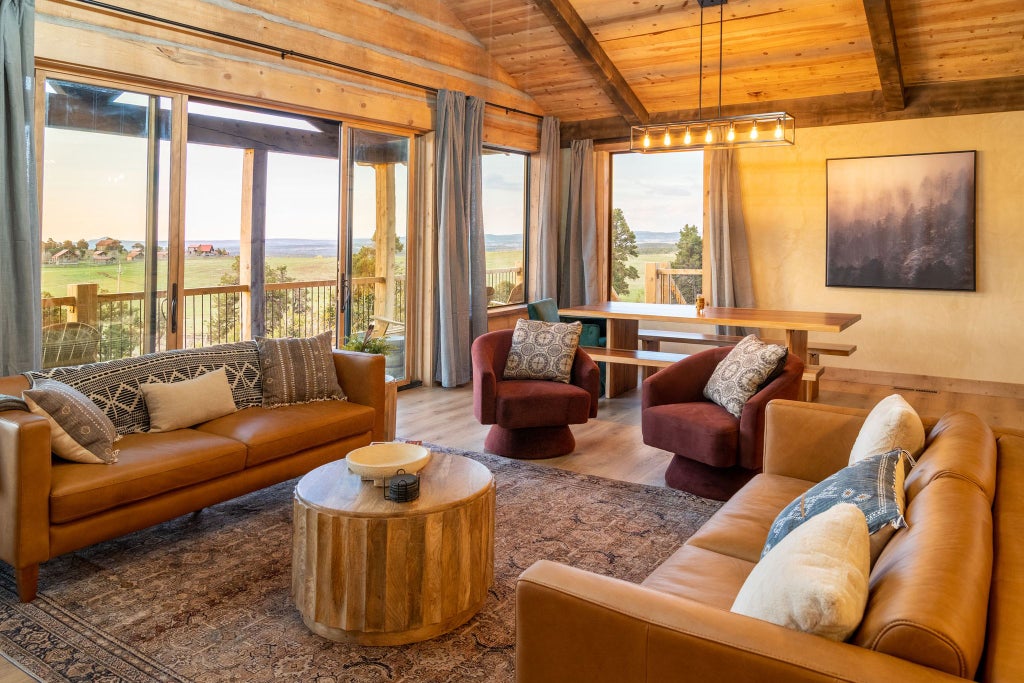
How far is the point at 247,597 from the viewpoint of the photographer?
2.81 metres

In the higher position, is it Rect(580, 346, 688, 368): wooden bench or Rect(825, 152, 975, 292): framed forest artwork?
Rect(825, 152, 975, 292): framed forest artwork

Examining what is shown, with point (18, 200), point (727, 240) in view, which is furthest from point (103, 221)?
point (727, 240)

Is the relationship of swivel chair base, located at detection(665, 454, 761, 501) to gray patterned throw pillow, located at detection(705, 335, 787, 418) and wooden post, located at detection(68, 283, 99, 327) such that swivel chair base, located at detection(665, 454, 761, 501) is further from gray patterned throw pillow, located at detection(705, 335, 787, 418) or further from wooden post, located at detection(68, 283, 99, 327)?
wooden post, located at detection(68, 283, 99, 327)

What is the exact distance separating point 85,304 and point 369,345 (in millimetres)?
1855

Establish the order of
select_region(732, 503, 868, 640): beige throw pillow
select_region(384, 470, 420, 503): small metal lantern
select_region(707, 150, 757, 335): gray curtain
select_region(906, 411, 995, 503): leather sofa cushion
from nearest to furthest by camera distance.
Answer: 1. select_region(732, 503, 868, 640): beige throw pillow
2. select_region(906, 411, 995, 503): leather sofa cushion
3. select_region(384, 470, 420, 503): small metal lantern
4. select_region(707, 150, 757, 335): gray curtain

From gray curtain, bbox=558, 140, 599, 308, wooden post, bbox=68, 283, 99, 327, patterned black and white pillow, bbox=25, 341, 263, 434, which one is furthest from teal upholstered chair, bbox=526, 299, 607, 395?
wooden post, bbox=68, 283, 99, 327

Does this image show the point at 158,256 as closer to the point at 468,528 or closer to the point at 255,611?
the point at 255,611

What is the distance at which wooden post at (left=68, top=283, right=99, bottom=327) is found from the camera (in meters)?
4.30

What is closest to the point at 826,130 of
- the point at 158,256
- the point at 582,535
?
the point at 582,535

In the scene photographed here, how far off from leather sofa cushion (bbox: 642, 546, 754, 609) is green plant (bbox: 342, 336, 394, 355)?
3.40 m

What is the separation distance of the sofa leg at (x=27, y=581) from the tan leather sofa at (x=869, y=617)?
6.51 feet

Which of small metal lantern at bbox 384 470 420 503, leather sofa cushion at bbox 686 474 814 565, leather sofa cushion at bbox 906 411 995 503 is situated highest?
leather sofa cushion at bbox 906 411 995 503

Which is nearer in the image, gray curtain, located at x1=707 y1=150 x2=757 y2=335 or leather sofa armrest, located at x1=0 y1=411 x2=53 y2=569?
leather sofa armrest, located at x1=0 y1=411 x2=53 y2=569

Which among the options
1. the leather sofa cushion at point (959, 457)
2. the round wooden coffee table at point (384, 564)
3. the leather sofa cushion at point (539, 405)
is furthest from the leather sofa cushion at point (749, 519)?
the leather sofa cushion at point (539, 405)
